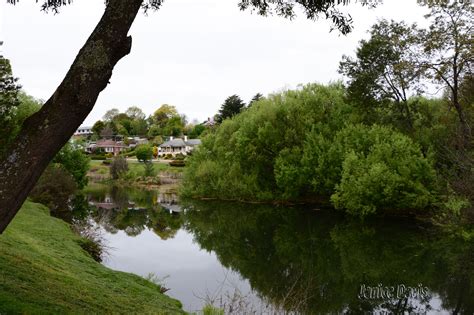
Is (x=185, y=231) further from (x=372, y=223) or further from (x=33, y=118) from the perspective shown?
(x=33, y=118)

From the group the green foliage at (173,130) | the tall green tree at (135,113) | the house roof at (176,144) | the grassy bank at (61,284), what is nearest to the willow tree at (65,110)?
the grassy bank at (61,284)

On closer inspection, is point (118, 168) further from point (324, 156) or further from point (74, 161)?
point (324, 156)

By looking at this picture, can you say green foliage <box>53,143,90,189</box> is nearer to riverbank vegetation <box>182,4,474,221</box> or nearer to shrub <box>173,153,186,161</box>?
riverbank vegetation <box>182,4,474,221</box>

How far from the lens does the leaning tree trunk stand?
14.0ft

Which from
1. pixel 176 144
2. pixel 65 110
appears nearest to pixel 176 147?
pixel 176 144

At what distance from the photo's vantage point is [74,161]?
41.8 m

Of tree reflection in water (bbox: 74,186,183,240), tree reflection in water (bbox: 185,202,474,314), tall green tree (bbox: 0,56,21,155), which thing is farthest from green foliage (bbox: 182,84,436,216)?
tall green tree (bbox: 0,56,21,155)

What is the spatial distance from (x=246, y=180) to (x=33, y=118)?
129ft

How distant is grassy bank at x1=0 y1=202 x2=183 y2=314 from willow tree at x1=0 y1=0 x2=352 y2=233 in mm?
3012

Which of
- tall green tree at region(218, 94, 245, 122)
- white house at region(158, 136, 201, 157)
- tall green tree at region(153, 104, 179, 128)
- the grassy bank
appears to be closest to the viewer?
the grassy bank

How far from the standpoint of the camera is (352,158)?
109ft

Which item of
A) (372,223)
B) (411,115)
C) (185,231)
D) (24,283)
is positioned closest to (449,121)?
(411,115)

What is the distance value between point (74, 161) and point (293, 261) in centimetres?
2871

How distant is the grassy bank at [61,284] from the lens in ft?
23.9
